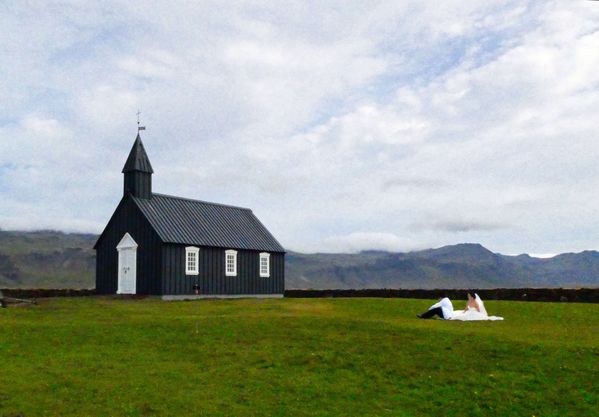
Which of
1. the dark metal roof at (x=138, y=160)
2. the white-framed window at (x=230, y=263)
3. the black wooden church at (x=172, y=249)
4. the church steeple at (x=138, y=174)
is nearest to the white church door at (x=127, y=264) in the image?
the black wooden church at (x=172, y=249)

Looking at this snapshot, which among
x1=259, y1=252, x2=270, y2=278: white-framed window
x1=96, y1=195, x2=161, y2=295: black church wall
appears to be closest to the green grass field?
x1=96, y1=195, x2=161, y2=295: black church wall

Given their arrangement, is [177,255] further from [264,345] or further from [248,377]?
[248,377]

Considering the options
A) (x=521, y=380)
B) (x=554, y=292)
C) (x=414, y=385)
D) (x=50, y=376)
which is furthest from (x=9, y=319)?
(x=554, y=292)

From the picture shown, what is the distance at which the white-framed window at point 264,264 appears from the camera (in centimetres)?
5059

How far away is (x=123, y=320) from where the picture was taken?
1060 inches

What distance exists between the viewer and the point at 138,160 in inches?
1795

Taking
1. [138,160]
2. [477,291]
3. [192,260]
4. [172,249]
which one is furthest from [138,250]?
[477,291]

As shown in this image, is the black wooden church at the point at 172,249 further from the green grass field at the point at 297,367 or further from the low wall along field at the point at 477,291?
the green grass field at the point at 297,367

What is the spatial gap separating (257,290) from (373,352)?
31226 millimetres

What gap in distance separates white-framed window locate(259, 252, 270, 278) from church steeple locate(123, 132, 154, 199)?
1061cm

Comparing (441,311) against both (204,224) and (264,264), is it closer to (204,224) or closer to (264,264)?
(204,224)

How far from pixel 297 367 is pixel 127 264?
95.5 feet

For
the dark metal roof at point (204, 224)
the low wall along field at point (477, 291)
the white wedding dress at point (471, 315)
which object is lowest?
the white wedding dress at point (471, 315)

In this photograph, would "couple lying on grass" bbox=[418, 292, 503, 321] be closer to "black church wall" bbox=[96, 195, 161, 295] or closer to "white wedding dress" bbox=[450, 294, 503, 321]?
"white wedding dress" bbox=[450, 294, 503, 321]
